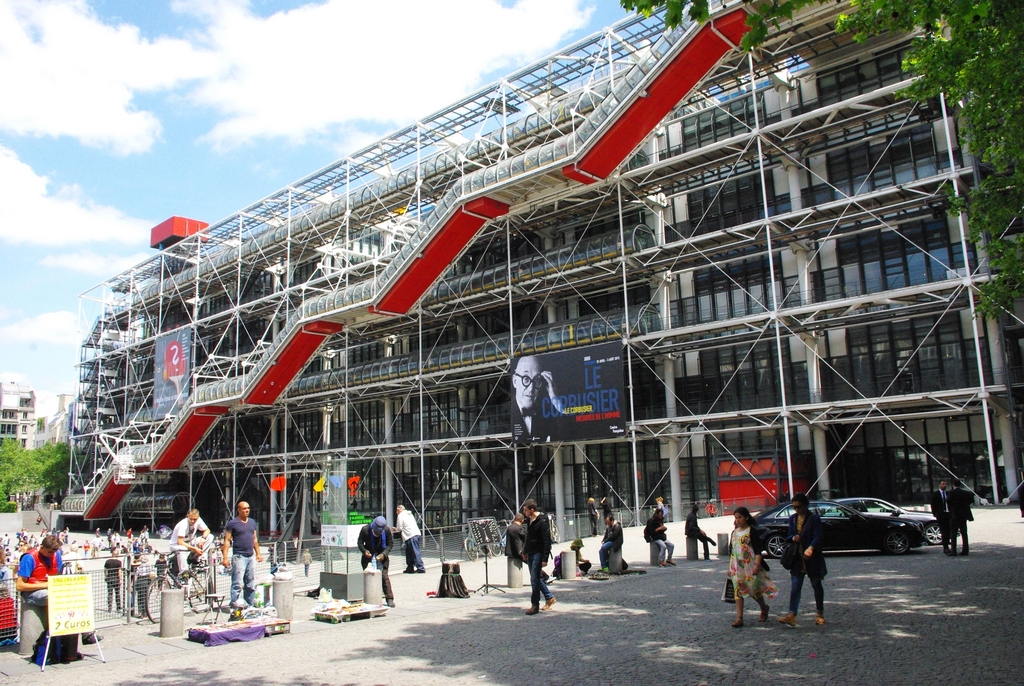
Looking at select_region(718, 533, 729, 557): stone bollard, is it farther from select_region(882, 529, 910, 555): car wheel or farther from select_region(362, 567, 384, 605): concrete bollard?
select_region(362, 567, 384, 605): concrete bollard

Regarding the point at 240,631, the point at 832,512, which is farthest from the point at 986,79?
the point at 240,631

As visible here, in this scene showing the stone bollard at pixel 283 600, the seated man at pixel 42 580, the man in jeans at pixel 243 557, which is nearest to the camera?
the seated man at pixel 42 580

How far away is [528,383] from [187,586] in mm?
17459

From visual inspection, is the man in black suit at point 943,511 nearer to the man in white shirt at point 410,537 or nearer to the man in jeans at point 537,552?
the man in jeans at point 537,552

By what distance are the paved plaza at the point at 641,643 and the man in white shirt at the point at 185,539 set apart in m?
1.43

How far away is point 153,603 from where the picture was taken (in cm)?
1345

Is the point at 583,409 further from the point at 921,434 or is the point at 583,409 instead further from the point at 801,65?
the point at 801,65

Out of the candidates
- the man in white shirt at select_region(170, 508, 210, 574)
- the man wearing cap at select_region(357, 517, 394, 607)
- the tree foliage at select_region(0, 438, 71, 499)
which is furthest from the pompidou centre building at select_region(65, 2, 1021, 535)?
the tree foliage at select_region(0, 438, 71, 499)

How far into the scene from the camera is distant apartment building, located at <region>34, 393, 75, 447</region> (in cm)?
10794

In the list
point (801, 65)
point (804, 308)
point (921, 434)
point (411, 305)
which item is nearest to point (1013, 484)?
point (921, 434)

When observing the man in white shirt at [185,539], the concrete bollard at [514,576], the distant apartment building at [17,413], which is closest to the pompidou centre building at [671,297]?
the man in white shirt at [185,539]

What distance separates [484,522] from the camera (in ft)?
72.7

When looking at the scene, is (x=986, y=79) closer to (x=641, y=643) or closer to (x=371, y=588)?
(x=641, y=643)

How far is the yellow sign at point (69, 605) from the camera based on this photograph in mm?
9938
